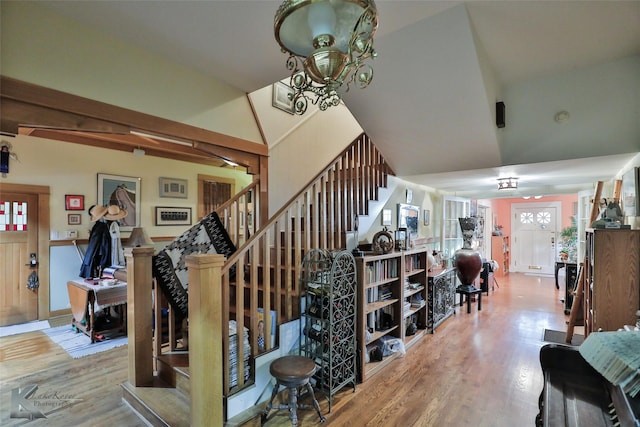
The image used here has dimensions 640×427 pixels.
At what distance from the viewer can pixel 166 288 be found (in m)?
2.59

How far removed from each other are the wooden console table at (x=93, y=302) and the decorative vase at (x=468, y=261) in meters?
4.95

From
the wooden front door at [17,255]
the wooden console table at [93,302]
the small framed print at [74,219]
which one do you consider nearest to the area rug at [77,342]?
the wooden console table at [93,302]

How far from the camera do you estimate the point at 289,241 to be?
2482mm

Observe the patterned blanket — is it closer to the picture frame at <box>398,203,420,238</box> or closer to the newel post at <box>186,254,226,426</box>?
the newel post at <box>186,254,226,426</box>

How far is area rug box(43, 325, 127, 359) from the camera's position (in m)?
3.24

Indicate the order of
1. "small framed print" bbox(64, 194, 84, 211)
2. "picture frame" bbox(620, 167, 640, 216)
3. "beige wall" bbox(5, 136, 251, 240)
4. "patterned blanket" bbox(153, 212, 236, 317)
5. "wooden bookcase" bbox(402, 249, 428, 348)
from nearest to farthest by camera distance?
1. "picture frame" bbox(620, 167, 640, 216)
2. "patterned blanket" bbox(153, 212, 236, 317)
3. "wooden bookcase" bbox(402, 249, 428, 348)
4. "beige wall" bbox(5, 136, 251, 240)
5. "small framed print" bbox(64, 194, 84, 211)

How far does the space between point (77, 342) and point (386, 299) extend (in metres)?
3.76

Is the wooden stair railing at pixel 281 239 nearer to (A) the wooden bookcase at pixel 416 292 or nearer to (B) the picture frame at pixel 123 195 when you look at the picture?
(A) the wooden bookcase at pixel 416 292

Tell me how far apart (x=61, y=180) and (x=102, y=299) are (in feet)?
6.77

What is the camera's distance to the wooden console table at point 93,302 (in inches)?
135

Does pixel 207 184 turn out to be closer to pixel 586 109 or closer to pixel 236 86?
pixel 236 86

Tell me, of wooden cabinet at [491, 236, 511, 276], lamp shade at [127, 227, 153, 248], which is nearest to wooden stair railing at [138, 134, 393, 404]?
lamp shade at [127, 227, 153, 248]

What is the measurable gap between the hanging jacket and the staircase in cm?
233

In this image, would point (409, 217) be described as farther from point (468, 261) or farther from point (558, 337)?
point (558, 337)
